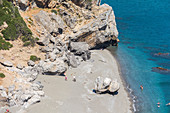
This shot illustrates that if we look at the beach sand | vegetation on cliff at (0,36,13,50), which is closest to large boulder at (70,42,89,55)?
the beach sand

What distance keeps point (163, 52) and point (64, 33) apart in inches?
1267

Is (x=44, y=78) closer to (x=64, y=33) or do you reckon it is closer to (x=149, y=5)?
(x=64, y=33)

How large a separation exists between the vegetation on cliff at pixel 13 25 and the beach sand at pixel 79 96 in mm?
9985

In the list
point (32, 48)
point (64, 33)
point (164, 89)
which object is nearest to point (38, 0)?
point (64, 33)

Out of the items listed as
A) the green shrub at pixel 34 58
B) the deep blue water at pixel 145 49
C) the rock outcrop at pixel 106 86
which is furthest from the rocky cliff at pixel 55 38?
the deep blue water at pixel 145 49

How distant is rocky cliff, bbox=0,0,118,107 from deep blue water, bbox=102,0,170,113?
965 centimetres

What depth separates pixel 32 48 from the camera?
1652 inches

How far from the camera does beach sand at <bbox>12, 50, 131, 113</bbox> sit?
3155 centimetres

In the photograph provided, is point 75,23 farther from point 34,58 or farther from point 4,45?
point 4,45

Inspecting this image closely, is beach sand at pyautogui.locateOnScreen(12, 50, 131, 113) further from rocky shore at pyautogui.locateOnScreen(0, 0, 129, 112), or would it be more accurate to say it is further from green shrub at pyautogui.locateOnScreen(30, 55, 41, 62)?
green shrub at pyautogui.locateOnScreen(30, 55, 41, 62)

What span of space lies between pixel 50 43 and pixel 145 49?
33025 mm

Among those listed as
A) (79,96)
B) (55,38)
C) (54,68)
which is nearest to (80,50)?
(55,38)

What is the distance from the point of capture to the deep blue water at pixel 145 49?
41.7m

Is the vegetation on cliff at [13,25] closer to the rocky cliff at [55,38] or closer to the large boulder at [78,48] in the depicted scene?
the rocky cliff at [55,38]
